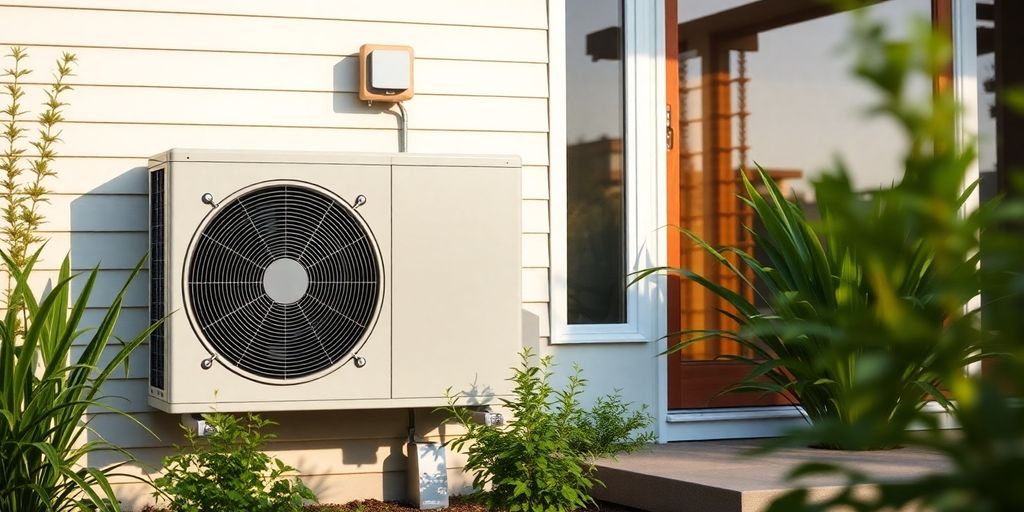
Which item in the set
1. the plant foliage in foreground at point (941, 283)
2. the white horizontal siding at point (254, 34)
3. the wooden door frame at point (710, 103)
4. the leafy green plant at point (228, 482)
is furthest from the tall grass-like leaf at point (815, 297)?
the plant foliage in foreground at point (941, 283)

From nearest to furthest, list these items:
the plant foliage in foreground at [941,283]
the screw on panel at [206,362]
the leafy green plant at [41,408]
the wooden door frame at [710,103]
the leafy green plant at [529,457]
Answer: the plant foliage in foreground at [941,283] < the leafy green plant at [41,408] < the leafy green plant at [529,457] < the screw on panel at [206,362] < the wooden door frame at [710,103]

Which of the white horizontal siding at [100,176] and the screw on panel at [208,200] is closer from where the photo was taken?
the screw on panel at [208,200]

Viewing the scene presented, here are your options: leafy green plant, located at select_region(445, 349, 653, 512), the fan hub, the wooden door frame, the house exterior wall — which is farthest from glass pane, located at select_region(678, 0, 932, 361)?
the fan hub

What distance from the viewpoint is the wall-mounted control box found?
3.62 metres

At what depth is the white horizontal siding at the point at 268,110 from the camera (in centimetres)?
346

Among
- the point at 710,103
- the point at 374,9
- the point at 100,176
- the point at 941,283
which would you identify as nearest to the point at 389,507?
the point at 100,176

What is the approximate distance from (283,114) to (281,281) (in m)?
0.63

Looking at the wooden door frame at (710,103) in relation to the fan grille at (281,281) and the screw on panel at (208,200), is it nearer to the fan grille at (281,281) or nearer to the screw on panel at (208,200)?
the fan grille at (281,281)

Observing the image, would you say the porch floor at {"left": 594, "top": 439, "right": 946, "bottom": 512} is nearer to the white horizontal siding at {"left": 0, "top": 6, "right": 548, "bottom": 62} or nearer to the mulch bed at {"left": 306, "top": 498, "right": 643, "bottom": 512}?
the mulch bed at {"left": 306, "top": 498, "right": 643, "bottom": 512}

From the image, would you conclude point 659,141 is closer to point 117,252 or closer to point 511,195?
point 511,195

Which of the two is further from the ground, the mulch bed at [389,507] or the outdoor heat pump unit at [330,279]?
the outdoor heat pump unit at [330,279]

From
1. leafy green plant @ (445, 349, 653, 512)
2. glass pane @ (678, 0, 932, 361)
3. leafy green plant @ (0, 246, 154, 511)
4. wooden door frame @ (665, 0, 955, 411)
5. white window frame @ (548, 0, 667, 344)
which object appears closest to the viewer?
leafy green plant @ (0, 246, 154, 511)

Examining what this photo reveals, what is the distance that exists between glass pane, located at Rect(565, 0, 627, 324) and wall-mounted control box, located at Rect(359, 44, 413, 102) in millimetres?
585

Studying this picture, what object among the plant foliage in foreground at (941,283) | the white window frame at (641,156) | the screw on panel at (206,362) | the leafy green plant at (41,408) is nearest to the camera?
the plant foliage in foreground at (941,283)
